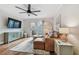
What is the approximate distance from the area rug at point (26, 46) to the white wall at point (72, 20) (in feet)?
3.16

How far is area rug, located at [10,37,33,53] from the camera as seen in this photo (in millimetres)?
2416

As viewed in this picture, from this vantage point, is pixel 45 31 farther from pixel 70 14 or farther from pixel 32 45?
pixel 70 14

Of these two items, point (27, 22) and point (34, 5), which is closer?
point (34, 5)

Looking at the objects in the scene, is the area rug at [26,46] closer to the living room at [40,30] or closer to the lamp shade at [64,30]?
the living room at [40,30]

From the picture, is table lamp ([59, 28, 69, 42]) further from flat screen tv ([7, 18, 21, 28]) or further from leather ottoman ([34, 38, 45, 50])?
flat screen tv ([7, 18, 21, 28])

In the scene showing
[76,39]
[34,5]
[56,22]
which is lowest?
[76,39]

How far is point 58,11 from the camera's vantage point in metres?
2.39

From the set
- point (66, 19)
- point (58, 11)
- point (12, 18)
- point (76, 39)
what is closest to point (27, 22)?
point (12, 18)

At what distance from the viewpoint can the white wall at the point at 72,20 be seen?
2227 millimetres

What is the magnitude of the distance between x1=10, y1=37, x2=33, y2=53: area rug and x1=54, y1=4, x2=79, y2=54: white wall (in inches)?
37.9

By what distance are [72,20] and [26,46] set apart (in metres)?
1.31

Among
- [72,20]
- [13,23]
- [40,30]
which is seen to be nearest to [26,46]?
[40,30]

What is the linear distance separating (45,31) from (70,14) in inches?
28.8

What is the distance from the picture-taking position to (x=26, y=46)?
8.13ft
